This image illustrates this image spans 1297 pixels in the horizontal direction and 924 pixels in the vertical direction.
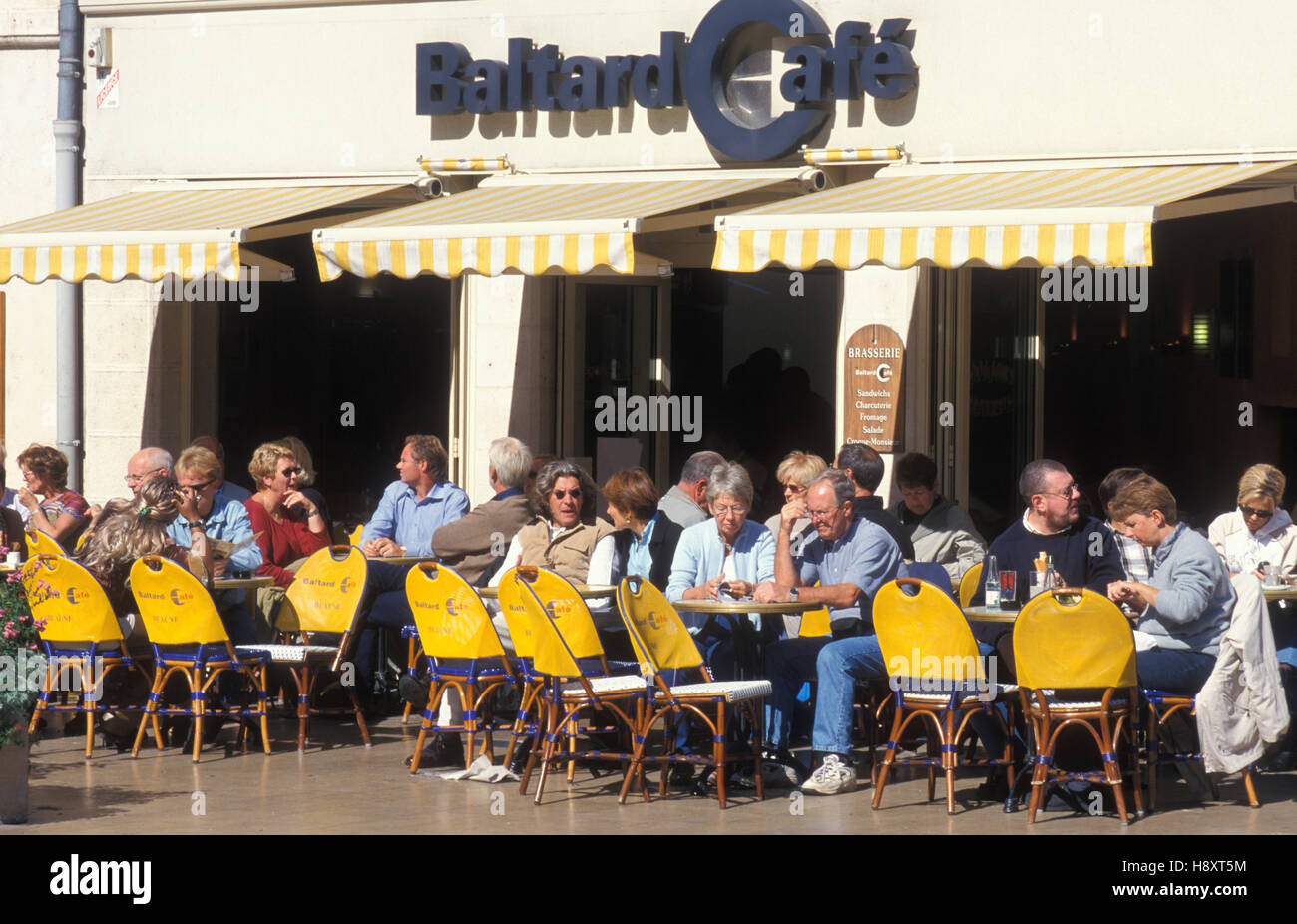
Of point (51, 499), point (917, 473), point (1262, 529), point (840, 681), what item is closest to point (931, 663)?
point (840, 681)

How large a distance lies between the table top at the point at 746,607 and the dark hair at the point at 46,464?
171 inches

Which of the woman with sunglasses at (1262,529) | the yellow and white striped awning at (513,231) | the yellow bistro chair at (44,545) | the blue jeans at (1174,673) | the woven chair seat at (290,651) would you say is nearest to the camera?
the blue jeans at (1174,673)

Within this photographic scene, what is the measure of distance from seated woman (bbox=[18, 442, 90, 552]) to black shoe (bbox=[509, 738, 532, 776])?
130 inches

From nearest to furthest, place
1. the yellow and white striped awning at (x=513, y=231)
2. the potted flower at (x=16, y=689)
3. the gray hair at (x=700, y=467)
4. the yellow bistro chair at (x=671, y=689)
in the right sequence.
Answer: the potted flower at (x=16, y=689) < the yellow bistro chair at (x=671, y=689) < the gray hair at (x=700, y=467) < the yellow and white striped awning at (x=513, y=231)

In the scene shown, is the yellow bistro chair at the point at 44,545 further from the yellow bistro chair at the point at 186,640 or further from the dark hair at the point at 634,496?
the dark hair at the point at 634,496

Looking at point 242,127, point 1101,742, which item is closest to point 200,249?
point 242,127

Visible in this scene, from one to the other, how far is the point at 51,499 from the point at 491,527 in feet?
9.49

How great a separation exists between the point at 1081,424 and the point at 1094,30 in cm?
341

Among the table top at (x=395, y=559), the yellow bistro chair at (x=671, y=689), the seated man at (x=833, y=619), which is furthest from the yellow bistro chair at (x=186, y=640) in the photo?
the seated man at (x=833, y=619)

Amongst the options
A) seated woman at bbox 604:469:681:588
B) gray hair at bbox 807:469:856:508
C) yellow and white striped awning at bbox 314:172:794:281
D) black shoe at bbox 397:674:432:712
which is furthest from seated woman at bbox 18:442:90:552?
gray hair at bbox 807:469:856:508

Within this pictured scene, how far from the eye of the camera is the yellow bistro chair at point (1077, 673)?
7.77 metres

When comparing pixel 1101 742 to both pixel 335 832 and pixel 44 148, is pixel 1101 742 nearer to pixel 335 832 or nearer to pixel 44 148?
pixel 335 832

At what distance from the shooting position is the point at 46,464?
36.5ft

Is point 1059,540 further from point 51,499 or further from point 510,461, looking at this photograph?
point 51,499
